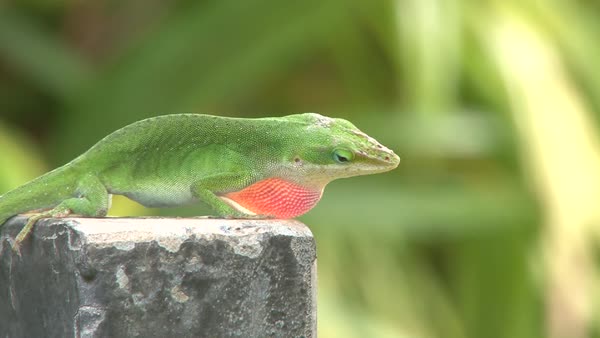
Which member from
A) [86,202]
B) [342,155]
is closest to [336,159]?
[342,155]

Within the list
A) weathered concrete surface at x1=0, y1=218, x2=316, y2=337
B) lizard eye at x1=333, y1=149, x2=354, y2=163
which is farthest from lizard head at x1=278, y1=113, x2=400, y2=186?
weathered concrete surface at x1=0, y1=218, x2=316, y2=337

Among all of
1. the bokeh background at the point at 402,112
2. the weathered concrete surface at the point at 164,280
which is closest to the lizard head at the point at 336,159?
the weathered concrete surface at the point at 164,280

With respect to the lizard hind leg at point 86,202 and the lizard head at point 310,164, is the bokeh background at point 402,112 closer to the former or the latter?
the lizard hind leg at point 86,202

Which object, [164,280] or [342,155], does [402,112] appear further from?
[164,280]

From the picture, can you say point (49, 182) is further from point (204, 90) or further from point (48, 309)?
point (204, 90)

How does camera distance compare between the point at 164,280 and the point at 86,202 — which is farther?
the point at 86,202

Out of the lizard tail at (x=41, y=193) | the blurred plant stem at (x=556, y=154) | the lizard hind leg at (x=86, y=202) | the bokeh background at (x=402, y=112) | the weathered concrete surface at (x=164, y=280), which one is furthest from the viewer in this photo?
the bokeh background at (x=402, y=112)
